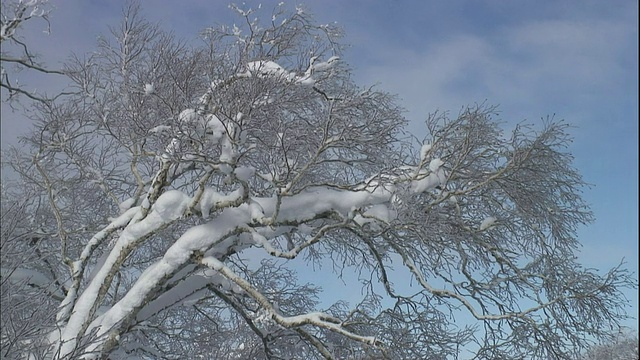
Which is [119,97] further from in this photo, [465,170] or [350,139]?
[465,170]

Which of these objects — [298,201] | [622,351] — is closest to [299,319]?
[298,201]

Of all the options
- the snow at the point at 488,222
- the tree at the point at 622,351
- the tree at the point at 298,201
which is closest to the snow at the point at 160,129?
the tree at the point at 298,201

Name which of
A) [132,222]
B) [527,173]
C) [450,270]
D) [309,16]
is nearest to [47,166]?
[132,222]

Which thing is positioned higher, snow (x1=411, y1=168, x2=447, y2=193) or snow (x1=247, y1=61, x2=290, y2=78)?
snow (x1=247, y1=61, x2=290, y2=78)

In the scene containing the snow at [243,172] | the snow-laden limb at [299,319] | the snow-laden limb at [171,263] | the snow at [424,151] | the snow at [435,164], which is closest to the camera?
the snow-laden limb at [299,319]

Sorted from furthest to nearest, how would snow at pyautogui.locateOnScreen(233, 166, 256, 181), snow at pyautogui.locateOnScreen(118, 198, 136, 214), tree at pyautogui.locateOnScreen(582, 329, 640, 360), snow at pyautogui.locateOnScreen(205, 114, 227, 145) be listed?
tree at pyautogui.locateOnScreen(582, 329, 640, 360), snow at pyautogui.locateOnScreen(118, 198, 136, 214), snow at pyautogui.locateOnScreen(205, 114, 227, 145), snow at pyautogui.locateOnScreen(233, 166, 256, 181)

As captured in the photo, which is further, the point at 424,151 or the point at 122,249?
the point at 424,151

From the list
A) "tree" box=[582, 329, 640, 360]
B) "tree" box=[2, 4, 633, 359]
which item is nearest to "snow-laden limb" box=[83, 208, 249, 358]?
"tree" box=[2, 4, 633, 359]

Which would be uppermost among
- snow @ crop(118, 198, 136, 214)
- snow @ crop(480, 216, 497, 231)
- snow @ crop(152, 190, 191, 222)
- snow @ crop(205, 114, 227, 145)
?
snow @ crop(118, 198, 136, 214)

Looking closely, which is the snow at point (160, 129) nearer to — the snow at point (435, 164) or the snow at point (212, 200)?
the snow at point (212, 200)

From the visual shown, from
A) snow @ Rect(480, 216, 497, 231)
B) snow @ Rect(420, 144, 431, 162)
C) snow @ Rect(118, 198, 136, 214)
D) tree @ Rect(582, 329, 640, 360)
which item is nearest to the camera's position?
snow @ Rect(420, 144, 431, 162)

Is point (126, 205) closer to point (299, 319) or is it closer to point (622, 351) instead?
point (299, 319)

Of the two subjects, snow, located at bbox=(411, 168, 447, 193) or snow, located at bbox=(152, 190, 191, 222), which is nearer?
snow, located at bbox=(152, 190, 191, 222)

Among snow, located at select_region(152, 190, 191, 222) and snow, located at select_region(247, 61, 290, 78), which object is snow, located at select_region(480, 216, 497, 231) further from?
snow, located at select_region(152, 190, 191, 222)
